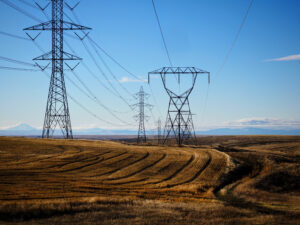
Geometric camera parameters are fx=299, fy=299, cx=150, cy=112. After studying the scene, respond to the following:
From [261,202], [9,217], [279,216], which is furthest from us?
[261,202]

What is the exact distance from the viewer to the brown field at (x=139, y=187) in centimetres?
1720

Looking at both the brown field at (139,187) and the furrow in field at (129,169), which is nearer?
the brown field at (139,187)

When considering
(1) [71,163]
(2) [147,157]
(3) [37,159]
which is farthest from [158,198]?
(2) [147,157]

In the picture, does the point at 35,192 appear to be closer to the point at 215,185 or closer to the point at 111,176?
the point at 111,176

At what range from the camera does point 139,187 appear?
26.8 metres

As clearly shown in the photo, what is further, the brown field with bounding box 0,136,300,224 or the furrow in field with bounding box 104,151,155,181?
the furrow in field with bounding box 104,151,155,181

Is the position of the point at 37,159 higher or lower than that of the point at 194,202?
higher

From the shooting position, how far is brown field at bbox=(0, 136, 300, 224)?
677 inches

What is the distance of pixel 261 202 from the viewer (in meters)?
24.5

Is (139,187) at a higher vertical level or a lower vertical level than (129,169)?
lower

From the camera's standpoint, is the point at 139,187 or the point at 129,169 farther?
the point at 129,169

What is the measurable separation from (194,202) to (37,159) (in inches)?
801

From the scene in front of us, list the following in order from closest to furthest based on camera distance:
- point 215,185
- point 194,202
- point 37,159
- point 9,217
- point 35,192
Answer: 1. point 9,217
2. point 35,192
3. point 194,202
4. point 215,185
5. point 37,159

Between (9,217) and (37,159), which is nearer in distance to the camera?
(9,217)
